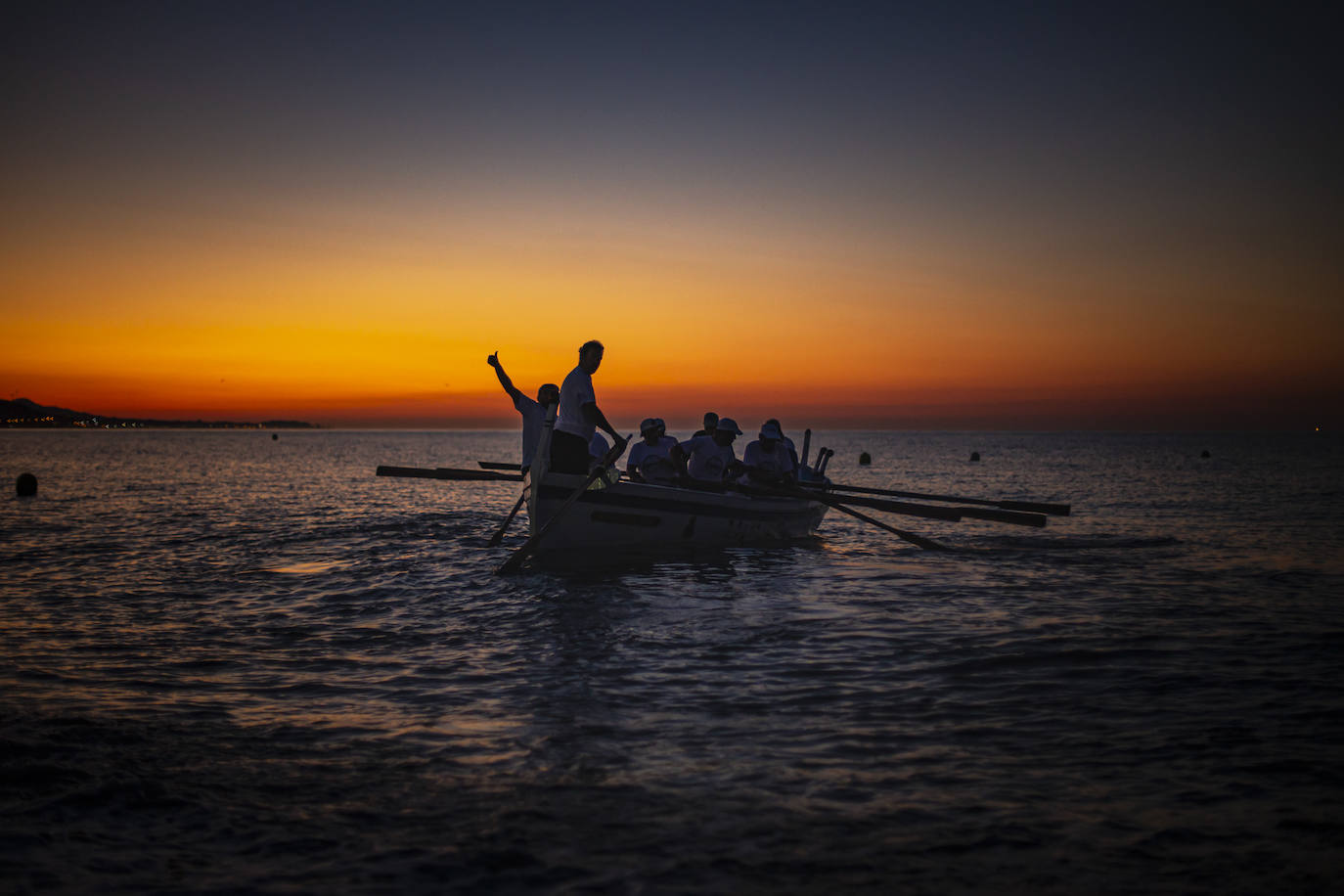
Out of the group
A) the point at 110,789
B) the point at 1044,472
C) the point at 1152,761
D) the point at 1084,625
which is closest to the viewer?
the point at 110,789

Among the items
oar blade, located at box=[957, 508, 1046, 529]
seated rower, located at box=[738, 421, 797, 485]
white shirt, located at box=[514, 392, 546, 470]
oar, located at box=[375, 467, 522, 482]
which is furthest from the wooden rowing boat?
oar blade, located at box=[957, 508, 1046, 529]

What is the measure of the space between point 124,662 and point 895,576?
474 inches

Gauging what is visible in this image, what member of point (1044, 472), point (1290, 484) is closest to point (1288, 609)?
point (1290, 484)

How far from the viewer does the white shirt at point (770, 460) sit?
20.0 metres

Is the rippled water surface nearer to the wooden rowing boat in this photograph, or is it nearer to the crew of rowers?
the wooden rowing boat

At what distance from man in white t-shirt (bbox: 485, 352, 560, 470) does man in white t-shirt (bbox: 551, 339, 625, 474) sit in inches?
39.4

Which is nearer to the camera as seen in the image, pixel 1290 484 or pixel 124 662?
pixel 124 662

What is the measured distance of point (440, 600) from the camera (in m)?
13.1

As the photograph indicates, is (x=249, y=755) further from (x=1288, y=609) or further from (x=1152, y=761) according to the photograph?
(x=1288, y=609)

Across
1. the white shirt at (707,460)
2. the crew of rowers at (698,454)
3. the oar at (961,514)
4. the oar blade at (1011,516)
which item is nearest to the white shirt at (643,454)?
the crew of rowers at (698,454)

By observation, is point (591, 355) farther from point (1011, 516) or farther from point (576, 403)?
point (1011, 516)

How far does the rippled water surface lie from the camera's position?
15.1 ft

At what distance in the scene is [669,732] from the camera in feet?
22.1

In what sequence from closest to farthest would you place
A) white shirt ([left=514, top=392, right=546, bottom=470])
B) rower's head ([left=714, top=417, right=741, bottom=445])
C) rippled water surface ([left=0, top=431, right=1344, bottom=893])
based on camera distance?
rippled water surface ([left=0, top=431, right=1344, bottom=893]), white shirt ([left=514, top=392, right=546, bottom=470]), rower's head ([left=714, top=417, right=741, bottom=445])
